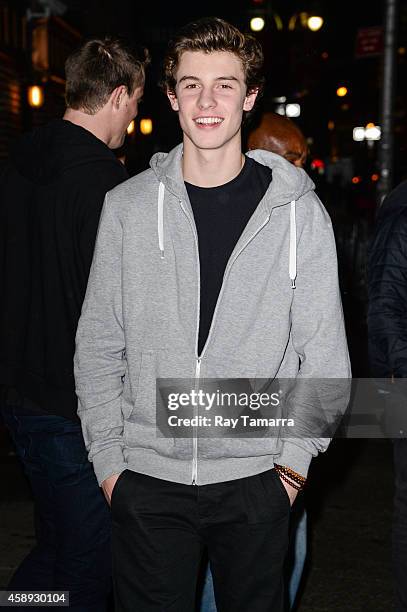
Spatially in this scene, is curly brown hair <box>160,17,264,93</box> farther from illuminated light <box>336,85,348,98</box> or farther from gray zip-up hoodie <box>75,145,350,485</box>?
illuminated light <box>336,85,348,98</box>

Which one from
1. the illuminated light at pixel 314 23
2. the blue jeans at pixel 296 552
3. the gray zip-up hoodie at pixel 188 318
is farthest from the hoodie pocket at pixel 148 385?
the illuminated light at pixel 314 23

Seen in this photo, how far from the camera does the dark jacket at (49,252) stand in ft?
10.8

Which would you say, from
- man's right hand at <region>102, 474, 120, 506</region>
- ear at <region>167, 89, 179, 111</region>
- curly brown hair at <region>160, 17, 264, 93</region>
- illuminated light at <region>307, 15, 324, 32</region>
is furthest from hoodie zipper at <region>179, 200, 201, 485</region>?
illuminated light at <region>307, 15, 324, 32</region>

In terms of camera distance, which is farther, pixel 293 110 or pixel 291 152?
pixel 293 110

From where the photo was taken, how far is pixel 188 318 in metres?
2.75

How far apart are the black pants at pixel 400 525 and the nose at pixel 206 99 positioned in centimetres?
148

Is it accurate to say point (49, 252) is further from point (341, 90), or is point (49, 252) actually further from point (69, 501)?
point (341, 90)

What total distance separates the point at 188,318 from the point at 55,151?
40.5 inches

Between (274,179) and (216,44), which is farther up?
(216,44)

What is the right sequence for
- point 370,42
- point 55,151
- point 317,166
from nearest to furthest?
point 55,151 < point 317,166 < point 370,42

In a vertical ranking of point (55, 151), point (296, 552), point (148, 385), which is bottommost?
point (296, 552)

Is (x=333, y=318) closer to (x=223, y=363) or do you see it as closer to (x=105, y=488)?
(x=223, y=363)

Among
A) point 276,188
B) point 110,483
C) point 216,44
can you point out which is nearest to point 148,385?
point 110,483

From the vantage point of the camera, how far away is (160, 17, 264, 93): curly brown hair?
283 cm
